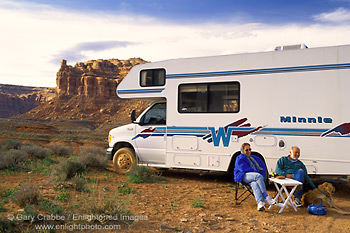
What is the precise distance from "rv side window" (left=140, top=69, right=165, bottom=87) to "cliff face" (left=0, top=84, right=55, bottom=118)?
318 ft

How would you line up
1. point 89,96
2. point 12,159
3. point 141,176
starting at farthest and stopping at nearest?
point 89,96 → point 12,159 → point 141,176

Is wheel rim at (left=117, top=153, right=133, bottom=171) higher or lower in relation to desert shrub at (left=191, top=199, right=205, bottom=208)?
higher

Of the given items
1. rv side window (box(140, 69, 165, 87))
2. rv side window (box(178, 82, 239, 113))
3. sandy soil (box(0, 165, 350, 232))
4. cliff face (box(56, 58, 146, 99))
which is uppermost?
cliff face (box(56, 58, 146, 99))

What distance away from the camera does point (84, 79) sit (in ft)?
250

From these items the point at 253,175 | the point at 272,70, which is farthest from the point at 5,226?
the point at 272,70

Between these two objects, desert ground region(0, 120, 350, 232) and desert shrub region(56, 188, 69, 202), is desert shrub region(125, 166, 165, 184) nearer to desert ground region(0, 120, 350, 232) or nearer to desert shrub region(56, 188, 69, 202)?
desert ground region(0, 120, 350, 232)

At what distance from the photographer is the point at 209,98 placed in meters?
8.21

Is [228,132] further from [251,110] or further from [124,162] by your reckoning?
[124,162]

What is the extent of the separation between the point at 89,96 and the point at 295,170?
232 ft

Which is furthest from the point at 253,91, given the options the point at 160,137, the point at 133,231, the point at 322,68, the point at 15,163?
the point at 15,163

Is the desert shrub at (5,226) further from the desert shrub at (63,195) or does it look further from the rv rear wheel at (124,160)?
the rv rear wheel at (124,160)

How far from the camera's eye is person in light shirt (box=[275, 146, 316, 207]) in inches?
244

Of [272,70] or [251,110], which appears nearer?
[272,70]

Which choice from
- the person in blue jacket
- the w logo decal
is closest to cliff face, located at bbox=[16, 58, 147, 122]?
the w logo decal
